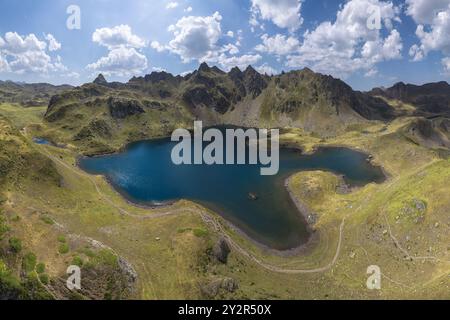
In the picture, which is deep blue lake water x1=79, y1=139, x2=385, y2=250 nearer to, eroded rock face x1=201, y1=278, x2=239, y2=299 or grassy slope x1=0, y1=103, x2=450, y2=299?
grassy slope x1=0, y1=103, x2=450, y2=299

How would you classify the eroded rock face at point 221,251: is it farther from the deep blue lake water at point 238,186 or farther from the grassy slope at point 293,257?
the deep blue lake water at point 238,186

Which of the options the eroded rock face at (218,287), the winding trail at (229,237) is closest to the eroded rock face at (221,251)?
the winding trail at (229,237)

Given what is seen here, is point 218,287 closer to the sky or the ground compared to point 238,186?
closer to the ground

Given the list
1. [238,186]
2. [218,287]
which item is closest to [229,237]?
[218,287]

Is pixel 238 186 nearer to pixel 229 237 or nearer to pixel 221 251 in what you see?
pixel 229 237

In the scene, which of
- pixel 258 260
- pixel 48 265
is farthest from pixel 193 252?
pixel 48 265

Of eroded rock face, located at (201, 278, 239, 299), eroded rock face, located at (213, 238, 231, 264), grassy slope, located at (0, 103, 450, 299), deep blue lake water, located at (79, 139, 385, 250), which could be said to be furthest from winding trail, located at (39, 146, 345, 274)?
eroded rock face, located at (201, 278, 239, 299)
